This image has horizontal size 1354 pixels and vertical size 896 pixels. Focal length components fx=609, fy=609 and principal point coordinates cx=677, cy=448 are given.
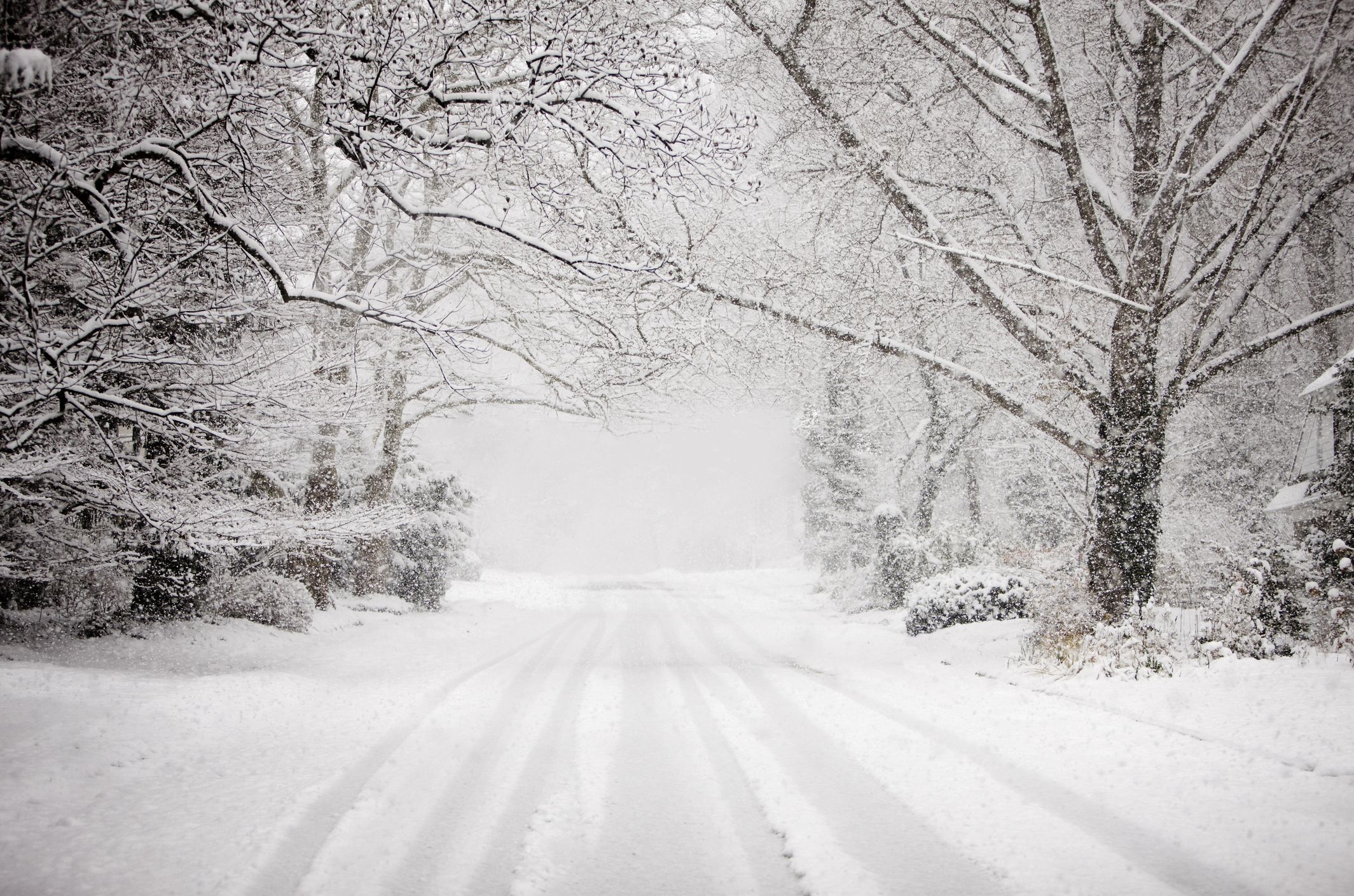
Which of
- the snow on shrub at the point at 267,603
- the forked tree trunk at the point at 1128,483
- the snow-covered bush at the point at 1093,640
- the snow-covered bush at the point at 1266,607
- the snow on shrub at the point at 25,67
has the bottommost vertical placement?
the snow on shrub at the point at 267,603

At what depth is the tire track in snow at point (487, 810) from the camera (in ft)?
9.84

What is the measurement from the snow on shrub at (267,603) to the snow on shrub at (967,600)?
37.5 ft

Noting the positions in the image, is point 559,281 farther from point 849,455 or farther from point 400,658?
point 849,455

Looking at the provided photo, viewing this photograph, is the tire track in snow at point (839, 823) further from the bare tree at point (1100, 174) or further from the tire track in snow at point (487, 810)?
the bare tree at point (1100, 174)

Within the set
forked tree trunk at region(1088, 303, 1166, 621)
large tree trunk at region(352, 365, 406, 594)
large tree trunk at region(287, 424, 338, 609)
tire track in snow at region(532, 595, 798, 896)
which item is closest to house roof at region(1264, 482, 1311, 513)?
forked tree trunk at region(1088, 303, 1166, 621)

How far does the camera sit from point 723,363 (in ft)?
25.8

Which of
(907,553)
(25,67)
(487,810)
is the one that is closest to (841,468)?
(907,553)

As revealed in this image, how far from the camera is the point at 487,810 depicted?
373 centimetres

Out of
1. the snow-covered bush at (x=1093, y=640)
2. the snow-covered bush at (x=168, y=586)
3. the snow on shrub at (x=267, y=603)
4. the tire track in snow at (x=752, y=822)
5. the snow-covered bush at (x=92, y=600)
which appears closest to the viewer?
the tire track in snow at (x=752, y=822)

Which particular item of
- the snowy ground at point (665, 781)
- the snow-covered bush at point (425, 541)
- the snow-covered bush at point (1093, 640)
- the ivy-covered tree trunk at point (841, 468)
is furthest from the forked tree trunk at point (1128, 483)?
the ivy-covered tree trunk at point (841, 468)

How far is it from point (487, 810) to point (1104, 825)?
11.7 ft

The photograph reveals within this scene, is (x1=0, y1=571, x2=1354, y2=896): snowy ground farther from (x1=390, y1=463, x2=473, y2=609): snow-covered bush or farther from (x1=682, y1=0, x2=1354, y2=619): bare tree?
(x1=390, y1=463, x2=473, y2=609): snow-covered bush

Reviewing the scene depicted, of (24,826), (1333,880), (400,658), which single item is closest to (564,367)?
(400,658)

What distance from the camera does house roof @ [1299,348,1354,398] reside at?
8.87 m
